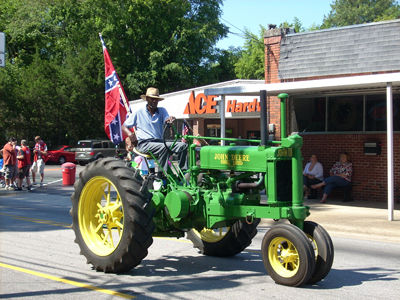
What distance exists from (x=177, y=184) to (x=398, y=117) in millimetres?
9474

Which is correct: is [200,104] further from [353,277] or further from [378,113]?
[353,277]

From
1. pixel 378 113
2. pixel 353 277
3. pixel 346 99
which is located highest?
pixel 346 99

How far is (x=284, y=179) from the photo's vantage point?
627 centimetres

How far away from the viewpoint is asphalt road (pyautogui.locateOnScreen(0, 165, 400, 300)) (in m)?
5.75

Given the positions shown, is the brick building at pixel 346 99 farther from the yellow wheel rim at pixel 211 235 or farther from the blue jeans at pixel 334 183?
the yellow wheel rim at pixel 211 235

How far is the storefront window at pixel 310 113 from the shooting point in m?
16.2

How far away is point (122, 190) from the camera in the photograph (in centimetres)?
648

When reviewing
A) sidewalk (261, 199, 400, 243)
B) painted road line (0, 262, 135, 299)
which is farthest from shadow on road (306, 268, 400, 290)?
sidewalk (261, 199, 400, 243)

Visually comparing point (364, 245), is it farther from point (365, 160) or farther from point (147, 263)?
point (365, 160)

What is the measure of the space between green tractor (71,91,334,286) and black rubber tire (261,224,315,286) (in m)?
0.01

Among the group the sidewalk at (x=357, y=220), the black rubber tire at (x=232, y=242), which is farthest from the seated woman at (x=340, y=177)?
the black rubber tire at (x=232, y=242)

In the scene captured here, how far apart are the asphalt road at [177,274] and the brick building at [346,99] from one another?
18.8ft

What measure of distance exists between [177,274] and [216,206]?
974 mm

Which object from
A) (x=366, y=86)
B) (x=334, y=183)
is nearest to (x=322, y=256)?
(x=366, y=86)
